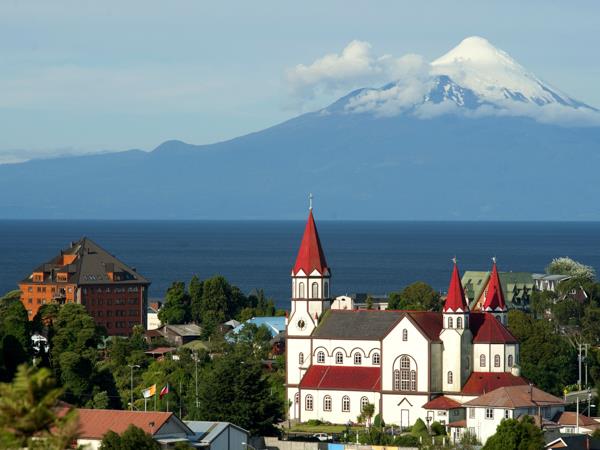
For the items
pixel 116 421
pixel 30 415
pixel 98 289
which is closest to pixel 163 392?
pixel 116 421

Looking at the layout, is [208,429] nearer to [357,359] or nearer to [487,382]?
[487,382]

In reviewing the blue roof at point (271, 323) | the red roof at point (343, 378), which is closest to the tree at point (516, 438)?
the red roof at point (343, 378)

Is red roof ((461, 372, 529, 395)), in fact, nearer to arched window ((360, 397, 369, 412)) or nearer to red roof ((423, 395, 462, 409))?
red roof ((423, 395, 462, 409))

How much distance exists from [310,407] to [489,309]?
1185 cm

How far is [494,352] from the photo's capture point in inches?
3344

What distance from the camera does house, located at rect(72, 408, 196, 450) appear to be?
58.2 meters

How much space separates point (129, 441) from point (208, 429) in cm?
1094

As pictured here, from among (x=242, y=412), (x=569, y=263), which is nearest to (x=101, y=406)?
(x=242, y=412)

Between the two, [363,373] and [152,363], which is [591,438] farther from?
[152,363]

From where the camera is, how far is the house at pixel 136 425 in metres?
58.2

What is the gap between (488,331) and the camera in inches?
3359

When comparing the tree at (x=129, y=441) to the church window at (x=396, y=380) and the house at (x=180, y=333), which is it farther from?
the house at (x=180, y=333)

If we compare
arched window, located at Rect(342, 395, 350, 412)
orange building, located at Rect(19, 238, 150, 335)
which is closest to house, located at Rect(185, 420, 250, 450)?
arched window, located at Rect(342, 395, 350, 412)

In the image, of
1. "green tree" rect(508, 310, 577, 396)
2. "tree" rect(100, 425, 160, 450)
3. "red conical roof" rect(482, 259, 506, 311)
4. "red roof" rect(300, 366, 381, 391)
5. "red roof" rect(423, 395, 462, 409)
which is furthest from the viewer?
"red conical roof" rect(482, 259, 506, 311)
